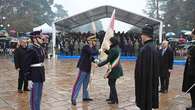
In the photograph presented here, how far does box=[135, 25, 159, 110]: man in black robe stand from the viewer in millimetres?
5547

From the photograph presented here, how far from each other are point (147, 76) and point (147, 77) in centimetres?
2

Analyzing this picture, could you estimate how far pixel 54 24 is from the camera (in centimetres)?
2325

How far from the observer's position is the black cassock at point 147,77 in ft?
18.2

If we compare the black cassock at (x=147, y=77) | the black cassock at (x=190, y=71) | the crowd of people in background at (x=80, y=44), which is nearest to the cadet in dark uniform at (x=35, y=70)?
the black cassock at (x=147, y=77)

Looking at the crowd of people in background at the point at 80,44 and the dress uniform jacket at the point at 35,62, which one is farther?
the crowd of people in background at the point at 80,44

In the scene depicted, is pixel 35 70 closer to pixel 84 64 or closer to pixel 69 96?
pixel 84 64

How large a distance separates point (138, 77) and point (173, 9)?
4882cm

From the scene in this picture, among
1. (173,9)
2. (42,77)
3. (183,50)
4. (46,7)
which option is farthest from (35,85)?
(46,7)

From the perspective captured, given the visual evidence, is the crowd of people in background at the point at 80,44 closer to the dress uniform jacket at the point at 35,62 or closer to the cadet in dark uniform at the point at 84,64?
the cadet in dark uniform at the point at 84,64

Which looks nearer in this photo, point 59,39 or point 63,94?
point 63,94

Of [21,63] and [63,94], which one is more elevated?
[21,63]

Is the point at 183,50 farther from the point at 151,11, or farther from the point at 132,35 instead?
the point at 151,11

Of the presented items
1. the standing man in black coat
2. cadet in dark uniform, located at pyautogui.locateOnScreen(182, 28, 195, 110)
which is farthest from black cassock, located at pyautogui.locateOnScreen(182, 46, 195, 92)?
the standing man in black coat

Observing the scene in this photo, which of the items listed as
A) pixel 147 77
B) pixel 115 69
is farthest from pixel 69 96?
pixel 147 77
